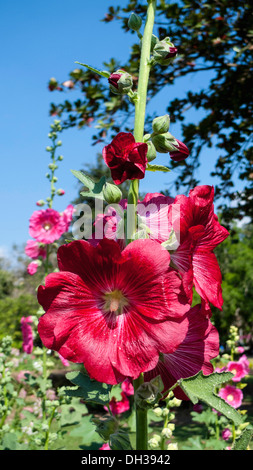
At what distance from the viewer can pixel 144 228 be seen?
3.23 feet

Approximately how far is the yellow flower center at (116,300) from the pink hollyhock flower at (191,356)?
0.57 ft

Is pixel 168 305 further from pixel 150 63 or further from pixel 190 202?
pixel 150 63

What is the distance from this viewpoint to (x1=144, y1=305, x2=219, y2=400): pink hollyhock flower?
96 cm

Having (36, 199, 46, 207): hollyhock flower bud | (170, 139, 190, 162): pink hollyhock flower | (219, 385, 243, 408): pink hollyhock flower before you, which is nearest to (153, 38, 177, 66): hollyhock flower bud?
(170, 139, 190, 162): pink hollyhock flower

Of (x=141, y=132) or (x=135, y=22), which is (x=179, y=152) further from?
(x=135, y=22)

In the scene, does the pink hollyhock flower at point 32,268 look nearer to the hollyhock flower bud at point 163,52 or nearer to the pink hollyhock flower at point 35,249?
the pink hollyhock flower at point 35,249

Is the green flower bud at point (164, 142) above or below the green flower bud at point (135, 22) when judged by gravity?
below

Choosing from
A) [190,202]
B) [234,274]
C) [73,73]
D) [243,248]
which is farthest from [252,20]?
[243,248]

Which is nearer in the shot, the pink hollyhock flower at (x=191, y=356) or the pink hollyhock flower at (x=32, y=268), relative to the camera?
the pink hollyhock flower at (x=191, y=356)

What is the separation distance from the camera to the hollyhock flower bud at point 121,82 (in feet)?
3.45

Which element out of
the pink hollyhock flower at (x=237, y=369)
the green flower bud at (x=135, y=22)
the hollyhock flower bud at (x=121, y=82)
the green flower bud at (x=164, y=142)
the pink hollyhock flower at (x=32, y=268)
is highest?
the green flower bud at (x=135, y=22)

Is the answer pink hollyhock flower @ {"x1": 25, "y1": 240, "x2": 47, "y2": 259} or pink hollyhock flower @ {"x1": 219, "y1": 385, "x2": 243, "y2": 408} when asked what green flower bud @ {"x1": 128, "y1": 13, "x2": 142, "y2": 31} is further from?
pink hollyhock flower @ {"x1": 219, "y1": 385, "x2": 243, "y2": 408}

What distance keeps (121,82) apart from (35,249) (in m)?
2.58

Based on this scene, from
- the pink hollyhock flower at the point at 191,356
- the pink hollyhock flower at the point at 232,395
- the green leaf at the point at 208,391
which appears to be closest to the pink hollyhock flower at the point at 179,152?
the pink hollyhock flower at the point at 191,356
